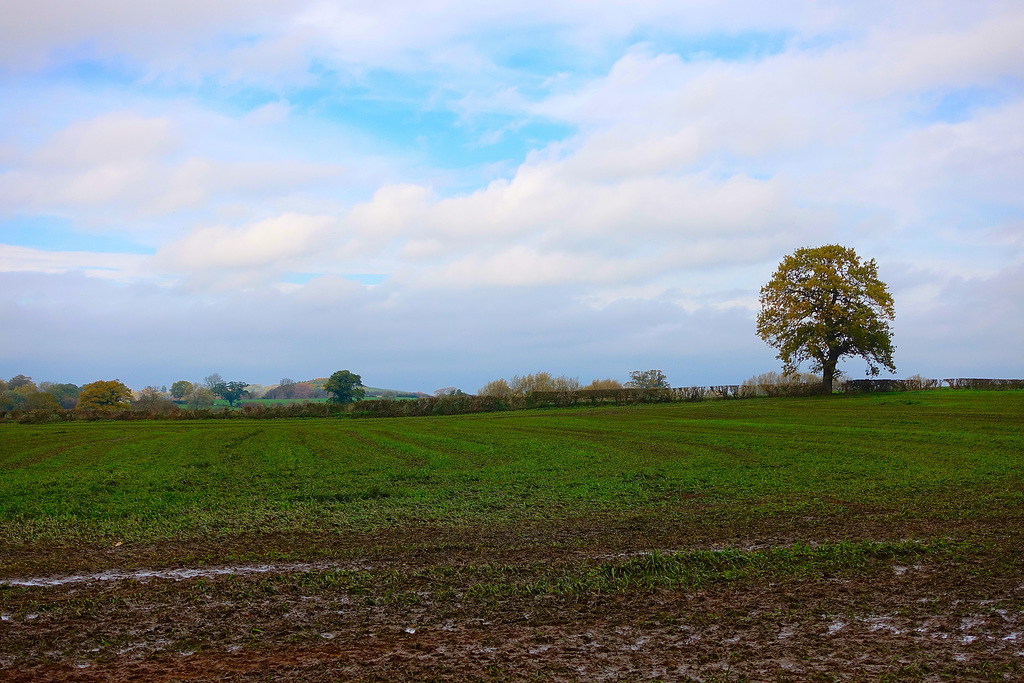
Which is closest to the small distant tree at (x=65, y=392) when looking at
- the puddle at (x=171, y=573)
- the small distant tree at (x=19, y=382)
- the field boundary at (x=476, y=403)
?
the small distant tree at (x=19, y=382)

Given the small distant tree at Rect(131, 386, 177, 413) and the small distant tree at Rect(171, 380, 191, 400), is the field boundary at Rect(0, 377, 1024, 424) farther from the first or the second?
the small distant tree at Rect(171, 380, 191, 400)

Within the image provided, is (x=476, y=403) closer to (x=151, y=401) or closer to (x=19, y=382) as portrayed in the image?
(x=151, y=401)

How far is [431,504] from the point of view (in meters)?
12.0

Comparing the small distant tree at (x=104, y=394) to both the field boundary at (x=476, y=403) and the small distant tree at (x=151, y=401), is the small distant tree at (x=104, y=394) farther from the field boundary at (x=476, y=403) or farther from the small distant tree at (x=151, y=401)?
the field boundary at (x=476, y=403)

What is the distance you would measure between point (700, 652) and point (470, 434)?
22.4 meters

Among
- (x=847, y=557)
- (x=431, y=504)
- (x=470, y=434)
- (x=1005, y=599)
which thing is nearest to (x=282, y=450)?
(x=470, y=434)

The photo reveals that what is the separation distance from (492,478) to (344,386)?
54.0 metres

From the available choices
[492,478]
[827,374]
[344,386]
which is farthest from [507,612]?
[344,386]

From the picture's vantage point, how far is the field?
5.06 m

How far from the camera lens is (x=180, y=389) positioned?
10475 centimetres

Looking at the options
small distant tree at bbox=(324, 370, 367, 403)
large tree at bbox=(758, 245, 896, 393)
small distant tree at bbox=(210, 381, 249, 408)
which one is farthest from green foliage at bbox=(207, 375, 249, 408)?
large tree at bbox=(758, 245, 896, 393)

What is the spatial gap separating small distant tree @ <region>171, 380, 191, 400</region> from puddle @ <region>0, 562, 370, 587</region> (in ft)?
330

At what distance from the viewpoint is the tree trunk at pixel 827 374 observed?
52031mm

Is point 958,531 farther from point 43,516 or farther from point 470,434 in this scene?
point 470,434
